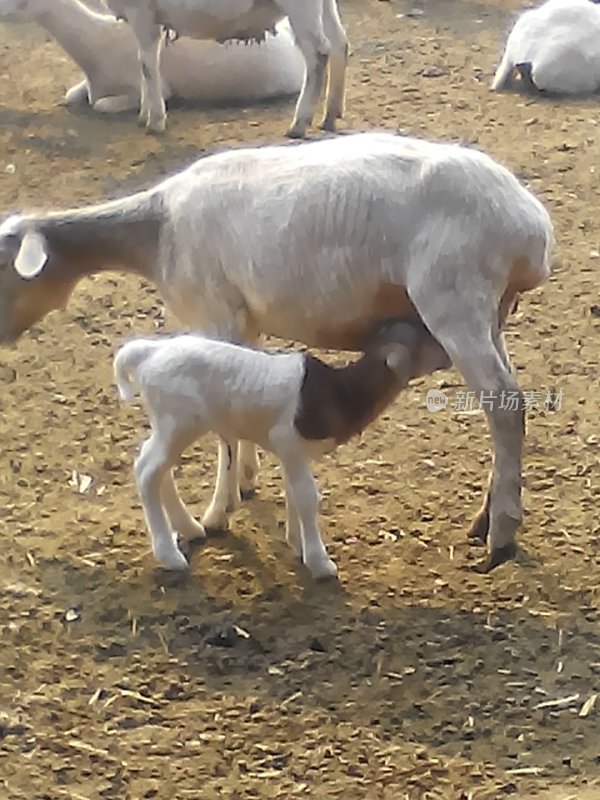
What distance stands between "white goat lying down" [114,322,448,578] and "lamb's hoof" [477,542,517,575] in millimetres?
506

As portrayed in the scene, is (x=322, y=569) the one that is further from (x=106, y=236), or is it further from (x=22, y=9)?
(x=22, y=9)

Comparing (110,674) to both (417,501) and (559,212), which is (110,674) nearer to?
(417,501)

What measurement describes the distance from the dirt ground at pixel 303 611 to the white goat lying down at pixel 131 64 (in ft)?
7.51

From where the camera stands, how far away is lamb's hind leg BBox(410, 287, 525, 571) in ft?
10.2

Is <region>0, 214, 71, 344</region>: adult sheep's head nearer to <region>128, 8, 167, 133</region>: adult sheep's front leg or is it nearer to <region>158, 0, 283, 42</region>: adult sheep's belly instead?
<region>158, 0, 283, 42</region>: adult sheep's belly

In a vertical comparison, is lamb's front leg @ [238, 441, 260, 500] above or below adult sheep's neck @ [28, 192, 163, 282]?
below

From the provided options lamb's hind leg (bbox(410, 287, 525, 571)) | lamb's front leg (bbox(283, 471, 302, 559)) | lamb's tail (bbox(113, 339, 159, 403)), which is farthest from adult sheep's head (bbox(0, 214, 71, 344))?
lamb's hind leg (bbox(410, 287, 525, 571))

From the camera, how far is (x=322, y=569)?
11.0ft

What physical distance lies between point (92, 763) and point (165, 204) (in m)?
1.46

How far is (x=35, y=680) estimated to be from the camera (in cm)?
304

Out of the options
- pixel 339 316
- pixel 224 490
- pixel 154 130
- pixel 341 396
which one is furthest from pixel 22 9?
pixel 341 396

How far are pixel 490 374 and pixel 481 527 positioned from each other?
1.89ft

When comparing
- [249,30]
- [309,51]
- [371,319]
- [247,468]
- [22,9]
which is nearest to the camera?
[371,319]

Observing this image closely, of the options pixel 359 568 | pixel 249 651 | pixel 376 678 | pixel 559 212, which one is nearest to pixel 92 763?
pixel 249 651
